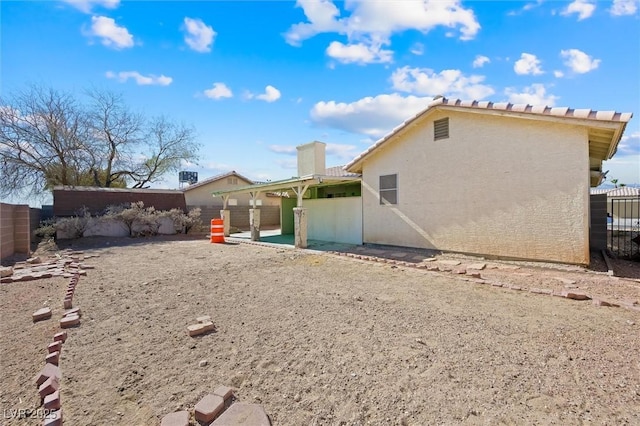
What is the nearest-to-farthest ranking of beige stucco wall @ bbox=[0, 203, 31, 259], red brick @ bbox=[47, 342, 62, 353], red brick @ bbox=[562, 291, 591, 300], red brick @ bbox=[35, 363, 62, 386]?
red brick @ bbox=[35, 363, 62, 386] → red brick @ bbox=[47, 342, 62, 353] → red brick @ bbox=[562, 291, 591, 300] → beige stucco wall @ bbox=[0, 203, 31, 259]

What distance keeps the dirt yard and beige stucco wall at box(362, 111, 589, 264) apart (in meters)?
1.74

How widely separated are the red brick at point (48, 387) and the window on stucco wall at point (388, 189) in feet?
30.3

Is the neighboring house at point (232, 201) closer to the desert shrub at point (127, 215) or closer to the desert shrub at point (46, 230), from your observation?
the desert shrub at point (127, 215)

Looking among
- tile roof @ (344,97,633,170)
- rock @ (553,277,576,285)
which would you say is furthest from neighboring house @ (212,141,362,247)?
rock @ (553,277,576,285)

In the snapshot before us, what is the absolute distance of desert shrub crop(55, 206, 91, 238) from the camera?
13.2 metres

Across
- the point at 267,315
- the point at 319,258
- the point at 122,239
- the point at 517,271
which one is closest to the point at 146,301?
the point at 267,315

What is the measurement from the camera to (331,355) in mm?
3051

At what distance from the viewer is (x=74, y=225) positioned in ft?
44.2

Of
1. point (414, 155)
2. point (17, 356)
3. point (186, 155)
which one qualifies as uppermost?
point (186, 155)

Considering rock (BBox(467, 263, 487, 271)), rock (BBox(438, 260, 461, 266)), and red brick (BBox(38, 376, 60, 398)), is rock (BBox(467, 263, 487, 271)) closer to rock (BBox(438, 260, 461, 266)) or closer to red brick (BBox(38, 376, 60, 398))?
rock (BBox(438, 260, 461, 266))

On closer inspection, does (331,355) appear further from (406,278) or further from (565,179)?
(565,179)

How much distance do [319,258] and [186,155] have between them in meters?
20.1

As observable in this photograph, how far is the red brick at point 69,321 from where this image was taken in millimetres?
3828

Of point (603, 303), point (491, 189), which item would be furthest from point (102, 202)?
point (603, 303)
